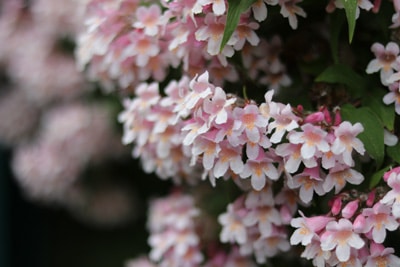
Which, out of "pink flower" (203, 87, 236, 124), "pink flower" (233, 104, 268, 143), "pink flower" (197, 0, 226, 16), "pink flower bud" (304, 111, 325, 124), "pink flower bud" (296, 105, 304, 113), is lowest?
"pink flower bud" (296, 105, 304, 113)

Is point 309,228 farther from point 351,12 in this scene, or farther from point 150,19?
point 150,19

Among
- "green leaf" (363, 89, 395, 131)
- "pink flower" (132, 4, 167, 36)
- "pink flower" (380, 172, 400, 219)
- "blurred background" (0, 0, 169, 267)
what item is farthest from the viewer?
"blurred background" (0, 0, 169, 267)

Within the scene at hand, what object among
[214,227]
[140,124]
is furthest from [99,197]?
[140,124]

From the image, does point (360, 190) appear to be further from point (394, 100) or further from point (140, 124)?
point (140, 124)

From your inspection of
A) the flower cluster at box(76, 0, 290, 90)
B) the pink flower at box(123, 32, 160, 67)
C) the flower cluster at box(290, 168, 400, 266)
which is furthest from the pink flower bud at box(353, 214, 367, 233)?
the pink flower at box(123, 32, 160, 67)

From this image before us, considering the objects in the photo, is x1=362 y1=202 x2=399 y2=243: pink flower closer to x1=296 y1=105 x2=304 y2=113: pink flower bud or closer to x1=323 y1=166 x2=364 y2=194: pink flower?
x1=323 y1=166 x2=364 y2=194: pink flower

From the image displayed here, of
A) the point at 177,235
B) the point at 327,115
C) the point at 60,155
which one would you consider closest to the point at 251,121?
the point at 327,115
